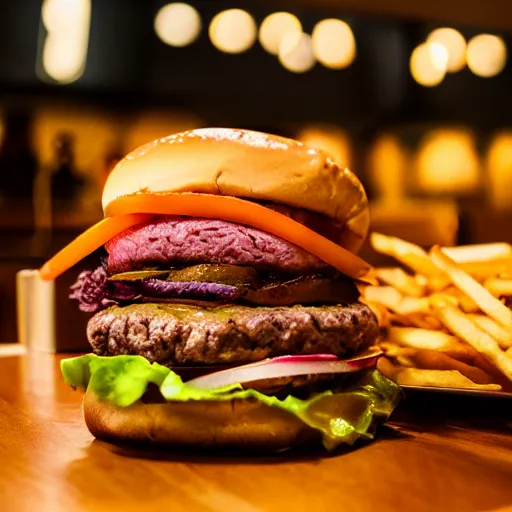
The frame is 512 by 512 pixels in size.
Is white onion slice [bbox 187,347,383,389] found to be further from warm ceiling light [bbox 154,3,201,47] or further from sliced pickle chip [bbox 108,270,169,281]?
warm ceiling light [bbox 154,3,201,47]

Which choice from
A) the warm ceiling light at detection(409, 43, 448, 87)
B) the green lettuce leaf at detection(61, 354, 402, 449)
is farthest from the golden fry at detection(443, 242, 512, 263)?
the warm ceiling light at detection(409, 43, 448, 87)

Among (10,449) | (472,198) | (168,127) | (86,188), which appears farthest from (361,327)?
A: (472,198)

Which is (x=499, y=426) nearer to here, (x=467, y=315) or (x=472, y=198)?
(x=467, y=315)

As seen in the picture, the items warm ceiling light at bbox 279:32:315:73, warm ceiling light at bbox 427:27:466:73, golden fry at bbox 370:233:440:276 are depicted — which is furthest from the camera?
warm ceiling light at bbox 427:27:466:73

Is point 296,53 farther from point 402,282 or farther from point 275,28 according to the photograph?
point 402,282

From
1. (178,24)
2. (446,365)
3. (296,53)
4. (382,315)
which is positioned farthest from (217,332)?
(296,53)

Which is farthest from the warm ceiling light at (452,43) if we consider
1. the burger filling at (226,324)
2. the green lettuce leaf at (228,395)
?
the green lettuce leaf at (228,395)
